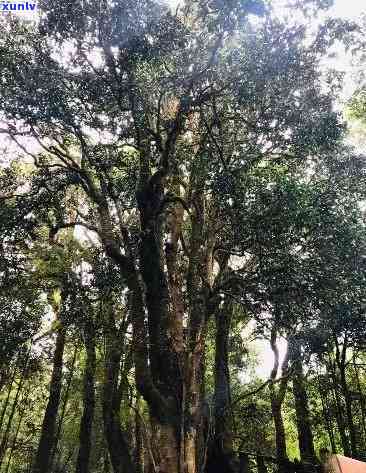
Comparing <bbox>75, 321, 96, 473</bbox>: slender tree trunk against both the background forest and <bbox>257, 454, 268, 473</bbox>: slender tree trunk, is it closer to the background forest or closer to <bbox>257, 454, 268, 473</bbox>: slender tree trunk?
the background forest

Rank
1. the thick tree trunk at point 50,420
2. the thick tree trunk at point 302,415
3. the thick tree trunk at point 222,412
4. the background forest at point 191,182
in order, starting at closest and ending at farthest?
the background forest at point 191,182 < the thick tree trunk at point 222,412 < the thick tree trunk at point 50,420 < the thick tree trunk at point 302,415

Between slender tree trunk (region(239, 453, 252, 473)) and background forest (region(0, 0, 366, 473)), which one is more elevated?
background forest (region(0, 0, 366, 473))

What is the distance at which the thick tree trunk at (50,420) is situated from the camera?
15492 millimetres

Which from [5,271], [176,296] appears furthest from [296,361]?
[5,271]

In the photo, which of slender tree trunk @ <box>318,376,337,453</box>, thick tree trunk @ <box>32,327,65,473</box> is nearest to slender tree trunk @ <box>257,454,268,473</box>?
thick tree trunk @ <box>32,327,65,473</box>

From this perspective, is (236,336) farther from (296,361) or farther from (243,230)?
(243,230)

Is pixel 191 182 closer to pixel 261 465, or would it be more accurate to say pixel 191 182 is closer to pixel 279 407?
pixel 261 465

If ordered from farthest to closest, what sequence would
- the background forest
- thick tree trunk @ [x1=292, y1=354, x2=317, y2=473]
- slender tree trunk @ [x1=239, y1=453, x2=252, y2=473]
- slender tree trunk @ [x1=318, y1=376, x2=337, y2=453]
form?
slender tree trunk @ [x1=318, y1=376, x2=337, y2=453]
thick tree trunk @ [x1=292, y1=354, x2=317, y2=473]
slender tree trunk @ [x1=239, y1=453, x2=252, y2=473]
the background forest

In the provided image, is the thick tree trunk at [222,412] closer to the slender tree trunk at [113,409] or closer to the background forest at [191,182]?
the background forest at [191,182]

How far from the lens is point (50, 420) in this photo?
16375 millimetres

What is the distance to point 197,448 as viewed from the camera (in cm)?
1027

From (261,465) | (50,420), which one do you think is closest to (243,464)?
(261,465)

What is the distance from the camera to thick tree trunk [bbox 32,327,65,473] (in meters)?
15.5

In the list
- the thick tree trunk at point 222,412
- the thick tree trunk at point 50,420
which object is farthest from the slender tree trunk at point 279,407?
the thick tree trunk at point 50,420
